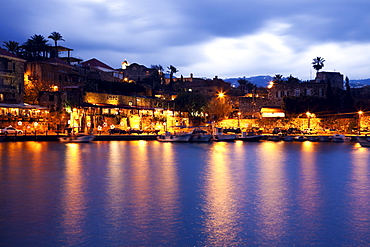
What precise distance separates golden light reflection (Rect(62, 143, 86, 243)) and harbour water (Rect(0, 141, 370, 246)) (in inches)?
1.7

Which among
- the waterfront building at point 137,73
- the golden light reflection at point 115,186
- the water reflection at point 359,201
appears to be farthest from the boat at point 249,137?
the waterfront building at point 137,73

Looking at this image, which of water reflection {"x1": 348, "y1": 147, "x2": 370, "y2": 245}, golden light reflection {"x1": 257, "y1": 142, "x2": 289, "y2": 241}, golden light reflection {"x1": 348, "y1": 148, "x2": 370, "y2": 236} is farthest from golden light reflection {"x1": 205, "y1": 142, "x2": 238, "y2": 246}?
golden light reflection {"x1": 348, "y1": 148, "x2": 370, "y2": 236}

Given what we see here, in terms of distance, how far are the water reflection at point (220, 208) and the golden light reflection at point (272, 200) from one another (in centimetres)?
121

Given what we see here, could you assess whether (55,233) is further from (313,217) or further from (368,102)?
(368,102)

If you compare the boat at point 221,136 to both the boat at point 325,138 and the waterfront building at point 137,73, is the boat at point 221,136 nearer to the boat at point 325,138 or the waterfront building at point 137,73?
the boat at point 325,138

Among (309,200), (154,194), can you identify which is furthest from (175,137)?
(309,200)

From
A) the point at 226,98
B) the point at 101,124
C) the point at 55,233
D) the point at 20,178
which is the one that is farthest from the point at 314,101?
the point at 55,233

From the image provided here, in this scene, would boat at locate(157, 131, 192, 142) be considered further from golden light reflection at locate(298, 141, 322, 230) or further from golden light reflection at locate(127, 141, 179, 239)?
golden light reflection at locate(298, 141, 322, 230)

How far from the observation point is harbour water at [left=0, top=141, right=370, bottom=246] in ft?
44.5

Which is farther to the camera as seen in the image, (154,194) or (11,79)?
(11,79)

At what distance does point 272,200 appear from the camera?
19469mm

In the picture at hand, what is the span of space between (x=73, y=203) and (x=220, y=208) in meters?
6.89

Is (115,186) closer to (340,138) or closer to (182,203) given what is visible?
(182,203)

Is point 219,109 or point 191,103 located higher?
point 191,103
